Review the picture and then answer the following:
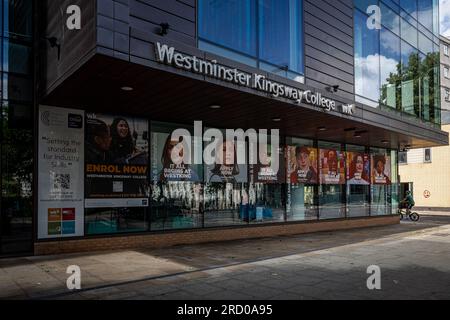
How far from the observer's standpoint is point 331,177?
19.0 m

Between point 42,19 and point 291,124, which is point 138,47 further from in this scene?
point 291,124

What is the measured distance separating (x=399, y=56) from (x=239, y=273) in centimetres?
1541

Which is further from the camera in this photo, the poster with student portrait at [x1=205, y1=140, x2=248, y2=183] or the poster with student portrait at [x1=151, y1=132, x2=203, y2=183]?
the poster with student portrait at [x1=205, y1=140, x2=248, y2=183]

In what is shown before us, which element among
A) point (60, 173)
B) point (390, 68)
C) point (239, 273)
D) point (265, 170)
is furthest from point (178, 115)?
point (390, 68)

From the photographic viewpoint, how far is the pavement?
23.1 feet

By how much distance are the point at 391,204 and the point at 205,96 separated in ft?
52.8

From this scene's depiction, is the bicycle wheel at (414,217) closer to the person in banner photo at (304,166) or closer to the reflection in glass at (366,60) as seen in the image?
the person in banner photo at (304,166)

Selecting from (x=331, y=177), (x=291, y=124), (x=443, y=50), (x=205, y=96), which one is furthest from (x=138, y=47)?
(x=443, y=50)

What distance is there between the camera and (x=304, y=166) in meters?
17.7

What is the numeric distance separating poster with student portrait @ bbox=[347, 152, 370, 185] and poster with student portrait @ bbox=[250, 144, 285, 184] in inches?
198

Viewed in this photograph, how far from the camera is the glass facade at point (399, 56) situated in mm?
17281

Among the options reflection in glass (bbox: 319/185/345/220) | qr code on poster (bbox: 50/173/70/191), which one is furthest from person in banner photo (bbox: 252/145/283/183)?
qr code on poster (bbox: 50/173/70/191)

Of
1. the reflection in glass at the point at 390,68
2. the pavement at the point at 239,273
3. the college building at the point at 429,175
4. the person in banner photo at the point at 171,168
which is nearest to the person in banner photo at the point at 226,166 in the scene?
the person in banner photo at the point at 171,168

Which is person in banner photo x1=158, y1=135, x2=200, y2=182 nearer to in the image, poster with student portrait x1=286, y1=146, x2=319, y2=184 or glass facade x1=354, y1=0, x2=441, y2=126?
poster with student portrait x1=286, y1=146, x2=319, y2=184
